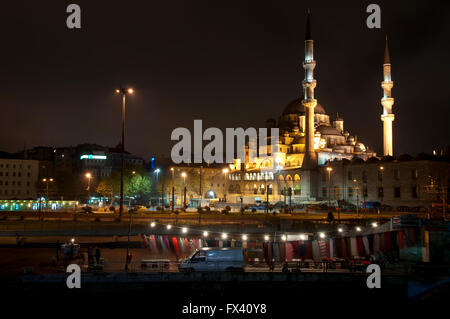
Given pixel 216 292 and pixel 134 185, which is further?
pixel 134 185

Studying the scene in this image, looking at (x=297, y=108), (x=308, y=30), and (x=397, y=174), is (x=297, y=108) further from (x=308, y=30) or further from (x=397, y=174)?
(x=397, y=174)

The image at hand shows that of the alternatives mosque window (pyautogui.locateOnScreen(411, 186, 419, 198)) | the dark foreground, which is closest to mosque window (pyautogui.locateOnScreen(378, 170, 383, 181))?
mosque window (pyautogui.locateOnScreen(411, 186, 419, 198))

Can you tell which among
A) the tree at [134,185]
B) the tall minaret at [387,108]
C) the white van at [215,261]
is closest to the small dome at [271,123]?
the tall minaret at [387,108]

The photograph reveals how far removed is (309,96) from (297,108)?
28.3m

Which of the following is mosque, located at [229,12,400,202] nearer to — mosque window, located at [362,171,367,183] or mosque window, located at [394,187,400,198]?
mosque window, located at [362,171,367,183]

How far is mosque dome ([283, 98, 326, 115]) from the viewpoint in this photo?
345 feet

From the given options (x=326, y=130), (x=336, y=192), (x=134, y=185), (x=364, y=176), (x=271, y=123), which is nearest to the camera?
(x=364, y=176)

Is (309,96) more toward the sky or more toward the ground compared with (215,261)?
more toward the sky

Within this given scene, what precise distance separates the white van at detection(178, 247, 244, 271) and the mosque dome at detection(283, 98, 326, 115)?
3455 inches

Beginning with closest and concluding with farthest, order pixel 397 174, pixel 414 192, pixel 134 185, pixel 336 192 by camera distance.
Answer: pixel 414 192 → pixel 397 174 → pixel 134 185 → pixel 336 192

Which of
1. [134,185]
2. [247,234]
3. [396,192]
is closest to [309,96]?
[396,192]

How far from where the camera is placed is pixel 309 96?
257ft
